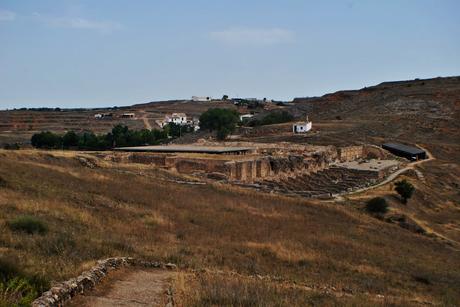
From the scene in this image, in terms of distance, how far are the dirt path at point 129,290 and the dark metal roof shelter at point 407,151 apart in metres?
38.7

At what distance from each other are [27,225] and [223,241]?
4156 mm

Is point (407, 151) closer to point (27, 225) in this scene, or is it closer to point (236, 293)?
point (27, 225)

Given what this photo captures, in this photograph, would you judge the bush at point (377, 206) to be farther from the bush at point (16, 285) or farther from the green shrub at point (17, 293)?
the green shrub at point (17, 293)

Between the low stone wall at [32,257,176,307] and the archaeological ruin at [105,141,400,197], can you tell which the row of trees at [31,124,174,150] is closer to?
the archaeological ruin at [105,141,400,197]

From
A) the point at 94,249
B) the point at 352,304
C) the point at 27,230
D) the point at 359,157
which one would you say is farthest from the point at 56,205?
the point at 359,157

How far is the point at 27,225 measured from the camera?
8.40 metres

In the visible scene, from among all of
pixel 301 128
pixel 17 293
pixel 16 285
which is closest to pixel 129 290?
pixel 16 285

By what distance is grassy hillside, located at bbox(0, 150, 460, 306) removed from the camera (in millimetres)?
6863

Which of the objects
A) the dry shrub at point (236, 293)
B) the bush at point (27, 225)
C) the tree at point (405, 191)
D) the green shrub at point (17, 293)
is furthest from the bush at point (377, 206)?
the green shrub at point (17, 293)

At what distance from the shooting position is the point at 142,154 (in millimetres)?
28391

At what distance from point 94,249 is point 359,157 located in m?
38.2

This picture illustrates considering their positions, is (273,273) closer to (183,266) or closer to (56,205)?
(183,266)

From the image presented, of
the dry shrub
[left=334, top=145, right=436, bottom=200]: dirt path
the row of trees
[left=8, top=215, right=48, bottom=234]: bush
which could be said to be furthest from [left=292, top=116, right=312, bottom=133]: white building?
the dry shrub

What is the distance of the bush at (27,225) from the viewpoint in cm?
836
